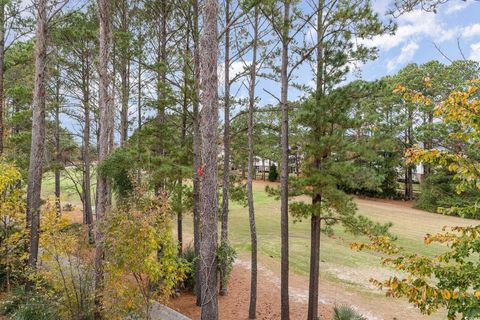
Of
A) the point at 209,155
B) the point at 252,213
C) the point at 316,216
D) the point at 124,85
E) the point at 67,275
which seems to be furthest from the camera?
the point at 124,85

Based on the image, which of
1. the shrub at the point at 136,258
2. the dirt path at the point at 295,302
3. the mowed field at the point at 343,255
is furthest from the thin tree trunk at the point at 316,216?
the shrub at the point at 136,258

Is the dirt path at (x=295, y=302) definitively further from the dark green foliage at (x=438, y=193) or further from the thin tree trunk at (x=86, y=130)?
the dark green foliage at (x=438, y=193)

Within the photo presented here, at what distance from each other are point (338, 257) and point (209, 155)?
13.8 m

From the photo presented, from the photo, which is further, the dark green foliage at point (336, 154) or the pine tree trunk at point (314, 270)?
the pine tree trunk at point (314, 270)

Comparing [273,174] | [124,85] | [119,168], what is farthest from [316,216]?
[273,174]

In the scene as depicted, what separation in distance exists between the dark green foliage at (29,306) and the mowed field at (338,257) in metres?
3.96

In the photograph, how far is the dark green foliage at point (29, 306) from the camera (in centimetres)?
748

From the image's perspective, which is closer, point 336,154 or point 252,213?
point 336,154

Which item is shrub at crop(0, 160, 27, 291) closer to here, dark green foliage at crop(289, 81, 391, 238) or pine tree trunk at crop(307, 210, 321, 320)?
dark green foliage at crop(289, 81, 391, 238)

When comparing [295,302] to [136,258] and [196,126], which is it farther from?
[136,258]

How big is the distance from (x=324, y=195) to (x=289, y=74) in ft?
11.9

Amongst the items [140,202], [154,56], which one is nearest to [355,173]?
[140,202]

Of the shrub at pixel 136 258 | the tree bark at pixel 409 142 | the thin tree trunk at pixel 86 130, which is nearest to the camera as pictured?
the shrub at pixel 136 258

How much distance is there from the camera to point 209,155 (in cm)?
548
